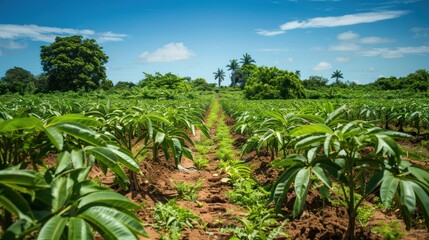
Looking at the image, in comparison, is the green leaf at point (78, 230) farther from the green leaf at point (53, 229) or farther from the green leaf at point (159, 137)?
the green leaf at point (159, 137)

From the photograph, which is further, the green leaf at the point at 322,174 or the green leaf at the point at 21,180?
the green leaf at the point at 322,174

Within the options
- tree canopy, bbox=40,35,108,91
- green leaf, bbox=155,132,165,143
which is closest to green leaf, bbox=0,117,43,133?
green leaf, bbox=155,132,165,143

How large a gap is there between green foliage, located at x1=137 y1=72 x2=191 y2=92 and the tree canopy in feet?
25.4

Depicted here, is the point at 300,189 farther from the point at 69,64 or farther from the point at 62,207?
the point at 69,64

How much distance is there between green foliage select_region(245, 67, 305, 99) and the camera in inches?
1335

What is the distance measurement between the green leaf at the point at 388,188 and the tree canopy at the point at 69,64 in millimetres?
39271

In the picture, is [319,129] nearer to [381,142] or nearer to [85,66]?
[381,142]

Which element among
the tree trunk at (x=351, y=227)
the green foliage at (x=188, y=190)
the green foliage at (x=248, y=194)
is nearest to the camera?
the tree trunk at (x=351, y=227)

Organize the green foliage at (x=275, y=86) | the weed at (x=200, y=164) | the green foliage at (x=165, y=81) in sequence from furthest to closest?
the green foliage at (x=165, y=81) < the green foliage at (x=275, y=86) < the weed at (x=200, y=164)

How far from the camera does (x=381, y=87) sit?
47.7 metres

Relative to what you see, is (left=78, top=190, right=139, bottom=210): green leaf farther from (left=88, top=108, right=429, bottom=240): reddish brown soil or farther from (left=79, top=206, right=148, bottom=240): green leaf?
(left=88, top=108, right=429, bottom=240): reddish brown soil

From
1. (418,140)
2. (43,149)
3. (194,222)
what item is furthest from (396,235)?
(418,140)

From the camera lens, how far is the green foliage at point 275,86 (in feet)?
111

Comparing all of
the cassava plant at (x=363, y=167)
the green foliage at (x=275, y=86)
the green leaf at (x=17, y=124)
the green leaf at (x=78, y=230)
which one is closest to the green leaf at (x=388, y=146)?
the cassava plant at (x=363, y=167)
